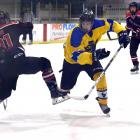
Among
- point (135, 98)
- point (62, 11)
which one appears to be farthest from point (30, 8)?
point (135, 98)

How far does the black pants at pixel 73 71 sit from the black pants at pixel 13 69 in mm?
286

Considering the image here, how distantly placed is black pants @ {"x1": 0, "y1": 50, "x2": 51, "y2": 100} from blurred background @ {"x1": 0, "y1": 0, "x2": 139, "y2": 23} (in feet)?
33.2

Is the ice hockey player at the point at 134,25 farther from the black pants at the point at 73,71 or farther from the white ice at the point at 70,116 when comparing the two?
the black pants at the point at 73,71

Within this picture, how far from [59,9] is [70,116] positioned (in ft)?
35.4

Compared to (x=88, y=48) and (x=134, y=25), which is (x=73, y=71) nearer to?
(x=88, y=48)

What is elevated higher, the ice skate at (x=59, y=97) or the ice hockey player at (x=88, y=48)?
the ice hockey player at (x=88, y=48)

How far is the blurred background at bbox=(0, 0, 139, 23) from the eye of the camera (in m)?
13.6

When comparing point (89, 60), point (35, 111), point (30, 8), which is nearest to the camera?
point (89, 60)

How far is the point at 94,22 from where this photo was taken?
129 inches

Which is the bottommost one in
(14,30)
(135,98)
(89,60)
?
(135,98)

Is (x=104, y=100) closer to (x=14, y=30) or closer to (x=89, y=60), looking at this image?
(x=89, y=60)

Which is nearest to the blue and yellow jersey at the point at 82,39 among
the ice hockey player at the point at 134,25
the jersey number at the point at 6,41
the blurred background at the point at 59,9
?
the jersey number at the point at 6,41

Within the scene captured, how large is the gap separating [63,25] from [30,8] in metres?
1.55

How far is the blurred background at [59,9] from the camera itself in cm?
1361
